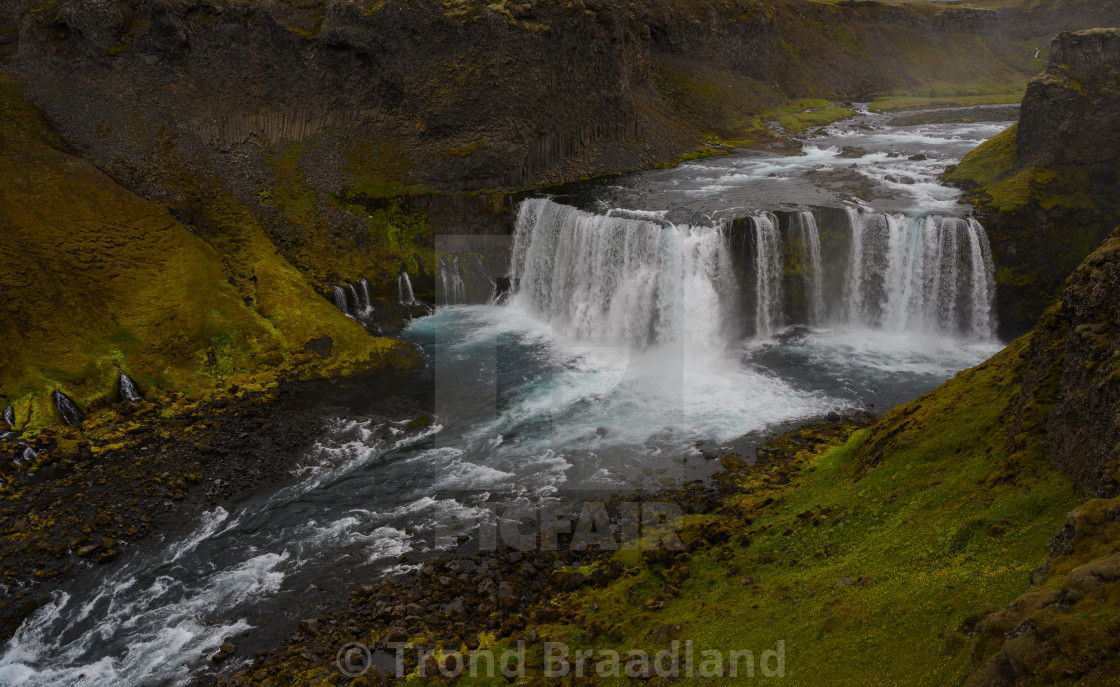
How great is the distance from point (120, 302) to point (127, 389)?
4322mm

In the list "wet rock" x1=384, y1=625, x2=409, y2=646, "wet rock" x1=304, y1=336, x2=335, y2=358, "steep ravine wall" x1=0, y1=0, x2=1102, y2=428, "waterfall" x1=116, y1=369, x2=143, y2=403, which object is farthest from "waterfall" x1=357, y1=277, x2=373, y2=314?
"wet rock" x1=384, y1=625, x2=409, y2=646

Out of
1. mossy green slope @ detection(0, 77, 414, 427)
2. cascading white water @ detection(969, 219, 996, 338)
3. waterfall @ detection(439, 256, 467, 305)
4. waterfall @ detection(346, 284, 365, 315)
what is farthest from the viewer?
waterfall @ detection(439, 256, 467, 305)

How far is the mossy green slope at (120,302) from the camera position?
26891 mm

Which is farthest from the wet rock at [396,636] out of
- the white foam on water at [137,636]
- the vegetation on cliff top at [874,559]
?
the white foam on water at [137,636]

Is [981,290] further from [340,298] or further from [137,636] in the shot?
[137,636]

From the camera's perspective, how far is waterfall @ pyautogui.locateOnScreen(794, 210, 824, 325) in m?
33.9

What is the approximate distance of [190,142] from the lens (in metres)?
39.0

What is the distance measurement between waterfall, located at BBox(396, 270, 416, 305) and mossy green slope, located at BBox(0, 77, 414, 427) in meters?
5.54

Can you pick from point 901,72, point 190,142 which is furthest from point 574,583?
point 901,72

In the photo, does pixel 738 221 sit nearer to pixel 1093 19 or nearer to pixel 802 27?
pixel 802 27

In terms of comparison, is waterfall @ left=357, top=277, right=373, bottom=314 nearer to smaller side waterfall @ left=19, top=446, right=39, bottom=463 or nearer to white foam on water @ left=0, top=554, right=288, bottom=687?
smaller side waterfall @ left=19, top=446, right=39, bottom=463

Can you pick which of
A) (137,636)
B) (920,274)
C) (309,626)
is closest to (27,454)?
(137,636)

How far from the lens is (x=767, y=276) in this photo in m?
33.6

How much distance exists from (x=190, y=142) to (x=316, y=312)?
14.9 metres
